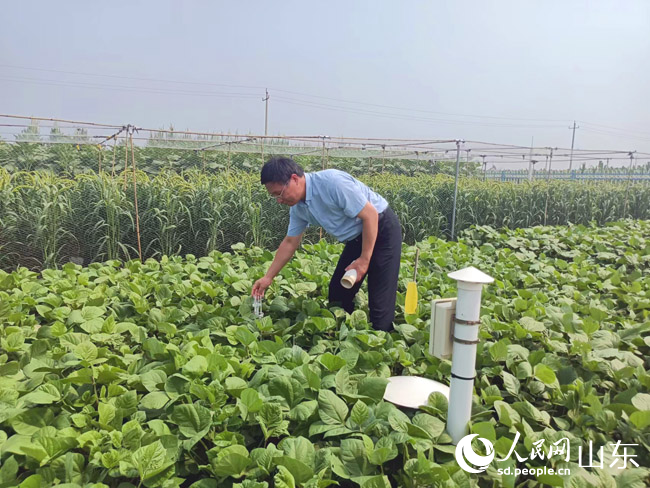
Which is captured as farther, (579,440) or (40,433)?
(579,440)

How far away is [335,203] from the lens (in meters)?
2.85

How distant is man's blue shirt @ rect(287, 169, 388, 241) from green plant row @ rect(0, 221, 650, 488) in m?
0.51

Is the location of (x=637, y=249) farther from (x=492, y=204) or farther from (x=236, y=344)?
(x=236, y=344)

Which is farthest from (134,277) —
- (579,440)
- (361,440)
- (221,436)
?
(579,440)

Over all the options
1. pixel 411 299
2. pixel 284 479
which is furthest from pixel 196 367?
pixel 411 299

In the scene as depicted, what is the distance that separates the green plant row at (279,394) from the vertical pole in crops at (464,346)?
0.08m

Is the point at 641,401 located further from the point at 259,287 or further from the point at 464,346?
the point at 259,287

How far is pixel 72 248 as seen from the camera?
16.7 ft

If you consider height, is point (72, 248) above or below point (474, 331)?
below

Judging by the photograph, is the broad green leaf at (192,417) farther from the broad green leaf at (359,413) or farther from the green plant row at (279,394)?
the broad green leaf at (359,413)

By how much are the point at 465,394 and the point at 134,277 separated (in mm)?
2783

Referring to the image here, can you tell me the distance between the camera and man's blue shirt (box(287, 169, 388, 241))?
9.10 ft

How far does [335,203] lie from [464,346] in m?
1.41

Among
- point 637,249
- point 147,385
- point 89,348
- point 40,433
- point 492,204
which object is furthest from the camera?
point 492,204
